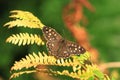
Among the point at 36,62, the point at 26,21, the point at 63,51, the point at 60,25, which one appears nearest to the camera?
the point at 36,62

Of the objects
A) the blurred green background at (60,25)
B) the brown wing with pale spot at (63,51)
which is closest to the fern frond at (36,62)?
the brown wing with pale spot at (63,51)

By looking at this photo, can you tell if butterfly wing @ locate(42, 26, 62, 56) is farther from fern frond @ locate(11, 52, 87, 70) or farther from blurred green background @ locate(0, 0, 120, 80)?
blurred green background @ locate(0, 0, 120, 80)

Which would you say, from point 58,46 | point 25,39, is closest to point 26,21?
point 25,39

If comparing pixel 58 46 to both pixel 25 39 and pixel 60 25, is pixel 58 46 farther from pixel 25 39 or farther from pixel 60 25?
pixel 60 25

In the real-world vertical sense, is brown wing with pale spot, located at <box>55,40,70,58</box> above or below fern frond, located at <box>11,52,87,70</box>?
above

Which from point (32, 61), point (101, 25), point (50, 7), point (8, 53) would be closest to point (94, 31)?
point (101, 25)

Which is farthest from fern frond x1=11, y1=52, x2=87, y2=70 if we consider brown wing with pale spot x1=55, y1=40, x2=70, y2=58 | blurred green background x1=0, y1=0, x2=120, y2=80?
blurred green background x1=0, y1=0, x2=120, y2=80

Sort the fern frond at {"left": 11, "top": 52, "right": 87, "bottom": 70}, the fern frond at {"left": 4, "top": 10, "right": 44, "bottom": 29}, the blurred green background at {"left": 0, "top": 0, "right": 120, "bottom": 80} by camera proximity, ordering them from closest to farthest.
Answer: the fern frond at {"left": 11, "top": 52, "right": 87, "bottom": 70} → the fern frond at {"left": 4, "top": 10, "right": 44, "bottom": 29} → the blurred green background at {"left": 0, "top": 0, "right": 120, "bottom": 80}

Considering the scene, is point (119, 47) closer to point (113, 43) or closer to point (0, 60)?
point (113, 43)
